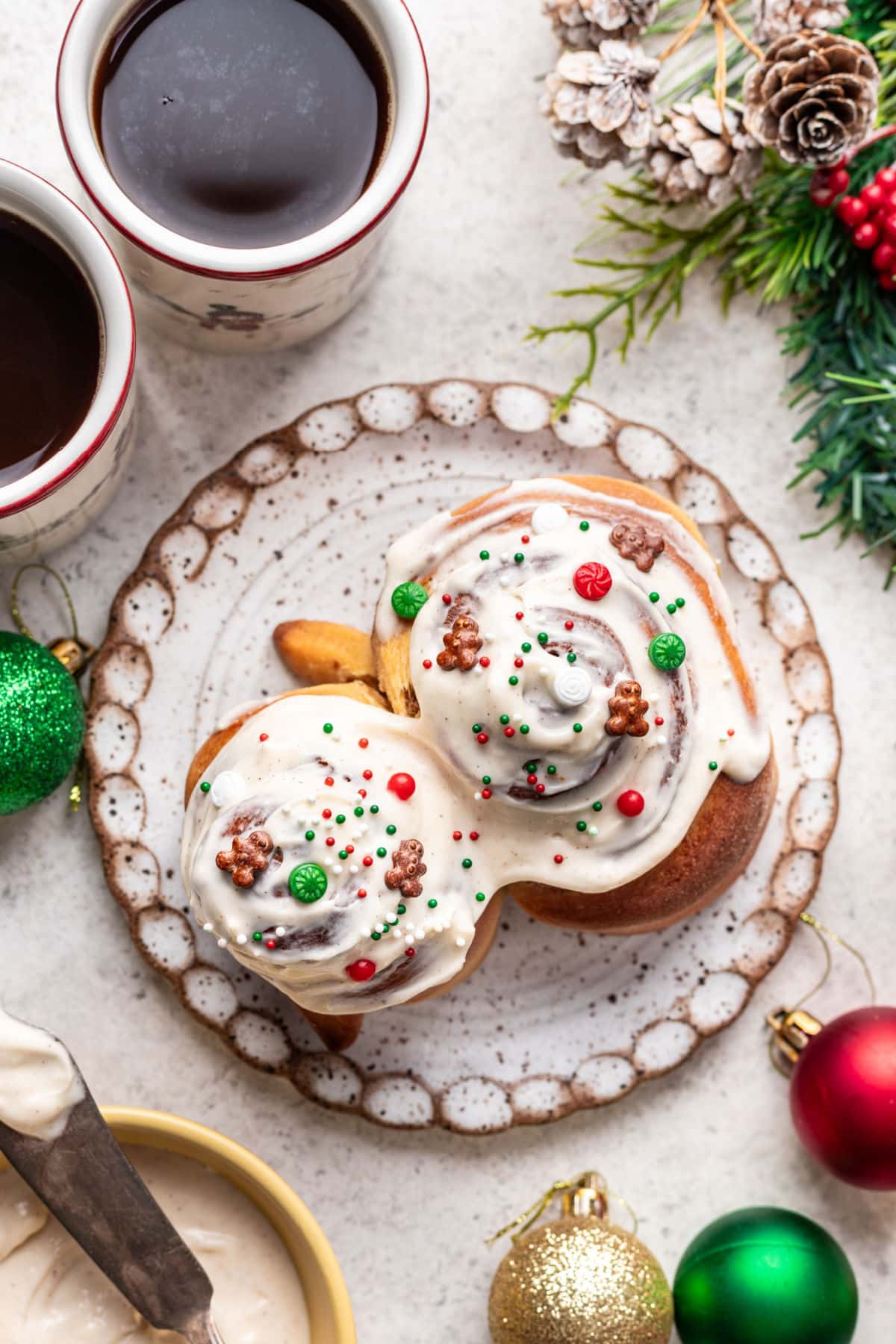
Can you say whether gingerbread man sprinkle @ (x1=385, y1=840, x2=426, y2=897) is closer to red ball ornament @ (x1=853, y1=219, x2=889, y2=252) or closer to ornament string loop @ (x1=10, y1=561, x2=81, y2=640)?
ornament string loop @ (x1=10, y1=561, x2=81, y2=640)

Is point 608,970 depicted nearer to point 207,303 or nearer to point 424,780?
point 424,780

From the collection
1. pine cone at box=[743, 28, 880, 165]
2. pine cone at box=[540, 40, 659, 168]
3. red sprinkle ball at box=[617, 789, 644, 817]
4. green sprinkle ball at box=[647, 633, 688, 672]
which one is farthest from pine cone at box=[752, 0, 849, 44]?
red sprinkle ball at box=[617, 789, 644, 817]

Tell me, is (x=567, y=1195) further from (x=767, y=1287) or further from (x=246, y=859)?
(x=246, y=859)

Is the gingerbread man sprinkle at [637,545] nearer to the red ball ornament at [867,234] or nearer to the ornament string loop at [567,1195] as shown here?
the red ball ornament at [867,234]

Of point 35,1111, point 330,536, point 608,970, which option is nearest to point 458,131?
point 330,536

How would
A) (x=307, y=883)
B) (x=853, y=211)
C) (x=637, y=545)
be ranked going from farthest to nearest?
(x=853, y=211) < (x=637, y=545) < (x=307, y=883)

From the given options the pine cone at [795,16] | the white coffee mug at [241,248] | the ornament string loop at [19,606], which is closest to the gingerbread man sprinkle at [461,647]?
the white coffee mug at [241,248]

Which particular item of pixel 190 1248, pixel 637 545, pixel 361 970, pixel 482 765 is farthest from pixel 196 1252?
pixel 637 545

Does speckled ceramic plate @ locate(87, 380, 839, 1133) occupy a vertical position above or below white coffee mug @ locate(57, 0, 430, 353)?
below
